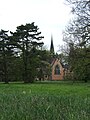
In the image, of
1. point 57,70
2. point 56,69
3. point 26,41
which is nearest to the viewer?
point 26,41

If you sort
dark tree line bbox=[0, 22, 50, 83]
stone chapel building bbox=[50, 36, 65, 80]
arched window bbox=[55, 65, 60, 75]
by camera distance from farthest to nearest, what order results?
1. arched window bbox=[55, 65, 60, 75]
2. stone chapel building bbox=[50, 36, 65, 80]
3. dark tree line bbox=[0, 22, 50, 83]

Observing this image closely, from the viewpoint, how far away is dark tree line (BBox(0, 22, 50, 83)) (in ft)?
251

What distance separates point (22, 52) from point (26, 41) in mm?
2692

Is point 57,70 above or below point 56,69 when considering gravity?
below

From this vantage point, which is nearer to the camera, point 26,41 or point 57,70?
point 26,41

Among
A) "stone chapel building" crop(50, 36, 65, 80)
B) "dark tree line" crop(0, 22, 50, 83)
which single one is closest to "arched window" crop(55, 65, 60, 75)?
"stone chapel building" crop(50, 36, 65, 80)

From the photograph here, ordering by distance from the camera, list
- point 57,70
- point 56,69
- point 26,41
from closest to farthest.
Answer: point 26,41 < point 57,70 < point 56,69

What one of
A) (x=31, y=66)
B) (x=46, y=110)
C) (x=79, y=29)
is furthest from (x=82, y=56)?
(x=31, y=66)

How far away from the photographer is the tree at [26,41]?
251ft

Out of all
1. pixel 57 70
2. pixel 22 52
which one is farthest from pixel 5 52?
pixel 57 70

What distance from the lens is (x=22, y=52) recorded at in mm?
77562

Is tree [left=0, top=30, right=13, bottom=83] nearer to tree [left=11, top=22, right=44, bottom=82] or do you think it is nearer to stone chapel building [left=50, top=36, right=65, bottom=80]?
tree [left=11, top=22, right=44, bottom=82]

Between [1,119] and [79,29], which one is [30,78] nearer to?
[79,29]

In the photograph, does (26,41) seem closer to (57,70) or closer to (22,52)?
(22,52)
